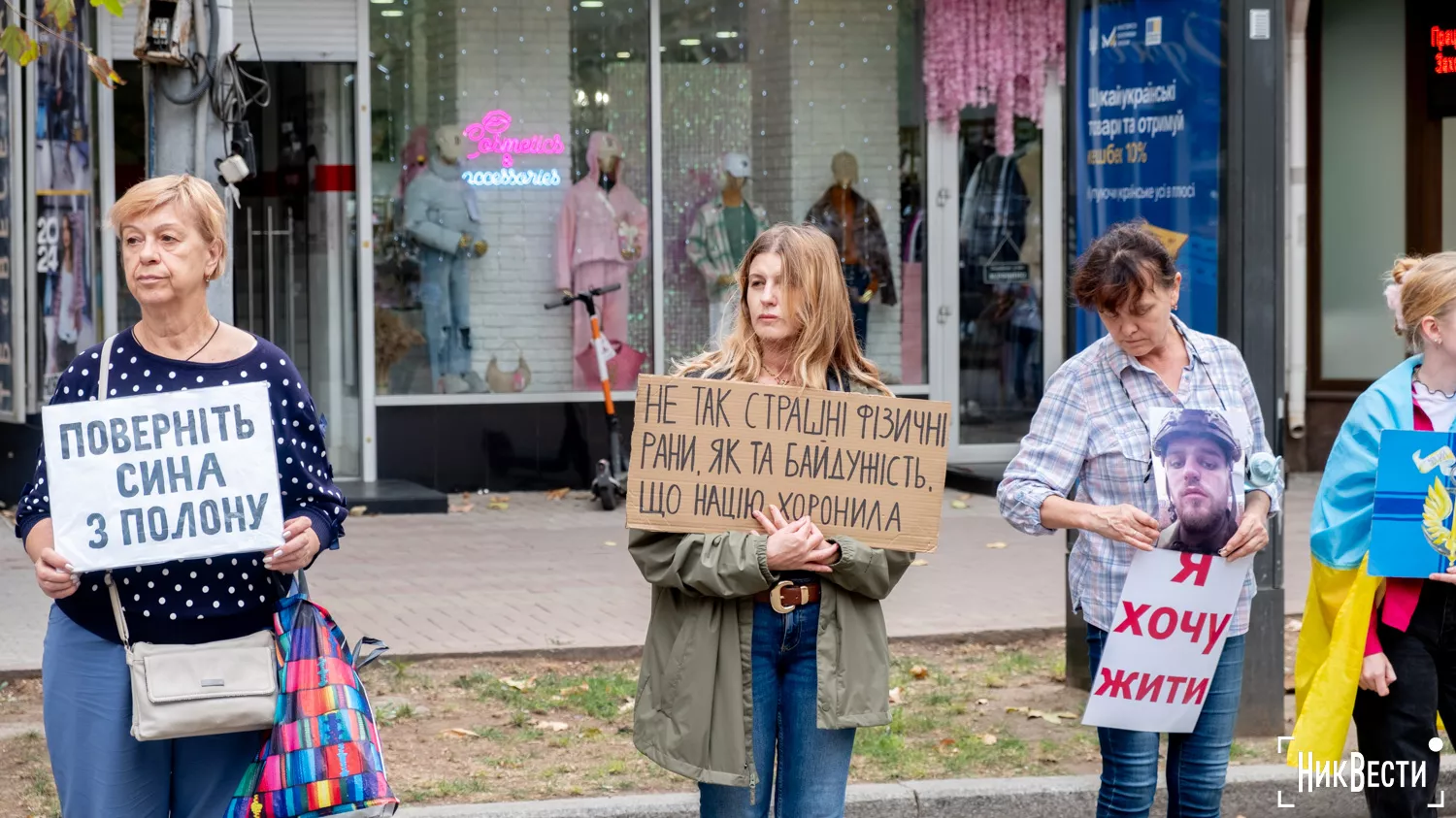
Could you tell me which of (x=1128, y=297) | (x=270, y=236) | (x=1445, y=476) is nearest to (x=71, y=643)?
(x=1128, y=297)

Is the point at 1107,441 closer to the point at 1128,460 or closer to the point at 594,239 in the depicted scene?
the point at 1128,460

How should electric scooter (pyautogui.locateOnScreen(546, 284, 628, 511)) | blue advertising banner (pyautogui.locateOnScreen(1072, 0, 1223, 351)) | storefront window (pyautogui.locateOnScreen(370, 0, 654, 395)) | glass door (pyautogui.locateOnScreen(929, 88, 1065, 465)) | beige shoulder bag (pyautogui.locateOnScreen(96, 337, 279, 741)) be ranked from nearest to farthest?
beige shoulder bag (pyautogui.locateOnScreen(96, 337, 279, 741)), blue advertising banner (pyautogui.locateOnScreen(1072, 0, 1223, 351)), electric scooter (pyautogui.locateOnScreen(546, 284, 628, 511)), storefront window (pyautogui.locateOnScreen(370, 0, 654, 395)), glass door (pyautogui.locateOnScreen(929, 88, 1065, 465))

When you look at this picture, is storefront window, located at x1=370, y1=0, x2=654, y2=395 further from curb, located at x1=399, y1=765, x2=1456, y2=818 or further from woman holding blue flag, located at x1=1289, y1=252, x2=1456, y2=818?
woman holding blue flag, located at x1=1289, y1=252, x2=1456, y2=818

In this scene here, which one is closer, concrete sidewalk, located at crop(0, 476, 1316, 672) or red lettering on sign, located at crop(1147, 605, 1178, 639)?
red lettering on sign, located at crop(1147, 605, 1178, 639)

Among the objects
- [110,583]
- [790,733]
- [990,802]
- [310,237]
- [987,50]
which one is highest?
[987,50]

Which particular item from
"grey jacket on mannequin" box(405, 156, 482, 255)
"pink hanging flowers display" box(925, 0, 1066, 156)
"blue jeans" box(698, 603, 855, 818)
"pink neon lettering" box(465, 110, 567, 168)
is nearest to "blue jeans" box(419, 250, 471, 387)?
"grey jacket on mannequin" box(405, 156, 482, 255)

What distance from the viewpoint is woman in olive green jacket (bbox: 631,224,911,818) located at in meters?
3.95

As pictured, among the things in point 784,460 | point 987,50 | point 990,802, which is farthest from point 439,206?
point 784,460

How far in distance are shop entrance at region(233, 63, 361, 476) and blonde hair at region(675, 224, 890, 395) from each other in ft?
30.0

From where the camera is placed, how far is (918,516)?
4.08 metres

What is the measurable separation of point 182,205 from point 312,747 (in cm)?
117

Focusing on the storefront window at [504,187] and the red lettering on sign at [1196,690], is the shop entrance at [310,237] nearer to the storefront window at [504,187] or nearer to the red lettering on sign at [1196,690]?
the storefront window at [504,187]

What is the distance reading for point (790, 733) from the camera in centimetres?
407

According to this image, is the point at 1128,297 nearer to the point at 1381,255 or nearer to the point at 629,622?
the point at 629,622
